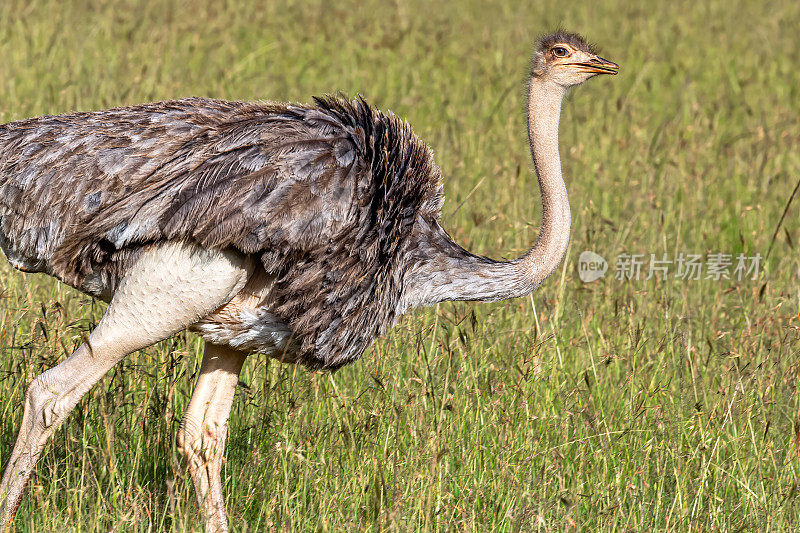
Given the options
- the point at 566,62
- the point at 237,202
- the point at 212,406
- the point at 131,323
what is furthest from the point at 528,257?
the point at 131,323

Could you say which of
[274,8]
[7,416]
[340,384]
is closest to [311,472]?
[340,384]

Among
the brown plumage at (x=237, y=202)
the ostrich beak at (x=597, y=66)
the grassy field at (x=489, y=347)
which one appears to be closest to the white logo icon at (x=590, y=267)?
the grassy field at (x=489, y=347)

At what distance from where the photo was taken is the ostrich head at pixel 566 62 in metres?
3.73

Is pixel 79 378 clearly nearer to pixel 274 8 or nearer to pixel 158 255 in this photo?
pixel 158 255

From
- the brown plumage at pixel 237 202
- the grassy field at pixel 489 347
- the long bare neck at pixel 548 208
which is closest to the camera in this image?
the brown plumage at pixel 237 202

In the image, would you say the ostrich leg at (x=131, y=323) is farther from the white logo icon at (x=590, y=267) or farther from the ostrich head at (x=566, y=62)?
the white logo icon at (x=590, y=267)

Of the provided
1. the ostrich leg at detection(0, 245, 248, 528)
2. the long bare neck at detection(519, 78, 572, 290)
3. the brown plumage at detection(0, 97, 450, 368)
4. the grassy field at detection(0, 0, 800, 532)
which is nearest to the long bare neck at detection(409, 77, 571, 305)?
the long bare neck at detection(519, 78, 572, 290)

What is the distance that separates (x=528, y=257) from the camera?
364 centimetres

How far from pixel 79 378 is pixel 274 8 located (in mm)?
6832

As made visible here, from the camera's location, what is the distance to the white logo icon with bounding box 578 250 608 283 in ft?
17.3

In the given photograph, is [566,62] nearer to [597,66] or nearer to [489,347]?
[597,66]

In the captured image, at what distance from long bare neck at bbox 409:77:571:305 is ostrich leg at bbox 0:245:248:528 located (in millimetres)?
644

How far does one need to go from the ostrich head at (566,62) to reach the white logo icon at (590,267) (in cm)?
158

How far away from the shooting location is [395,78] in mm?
7980
